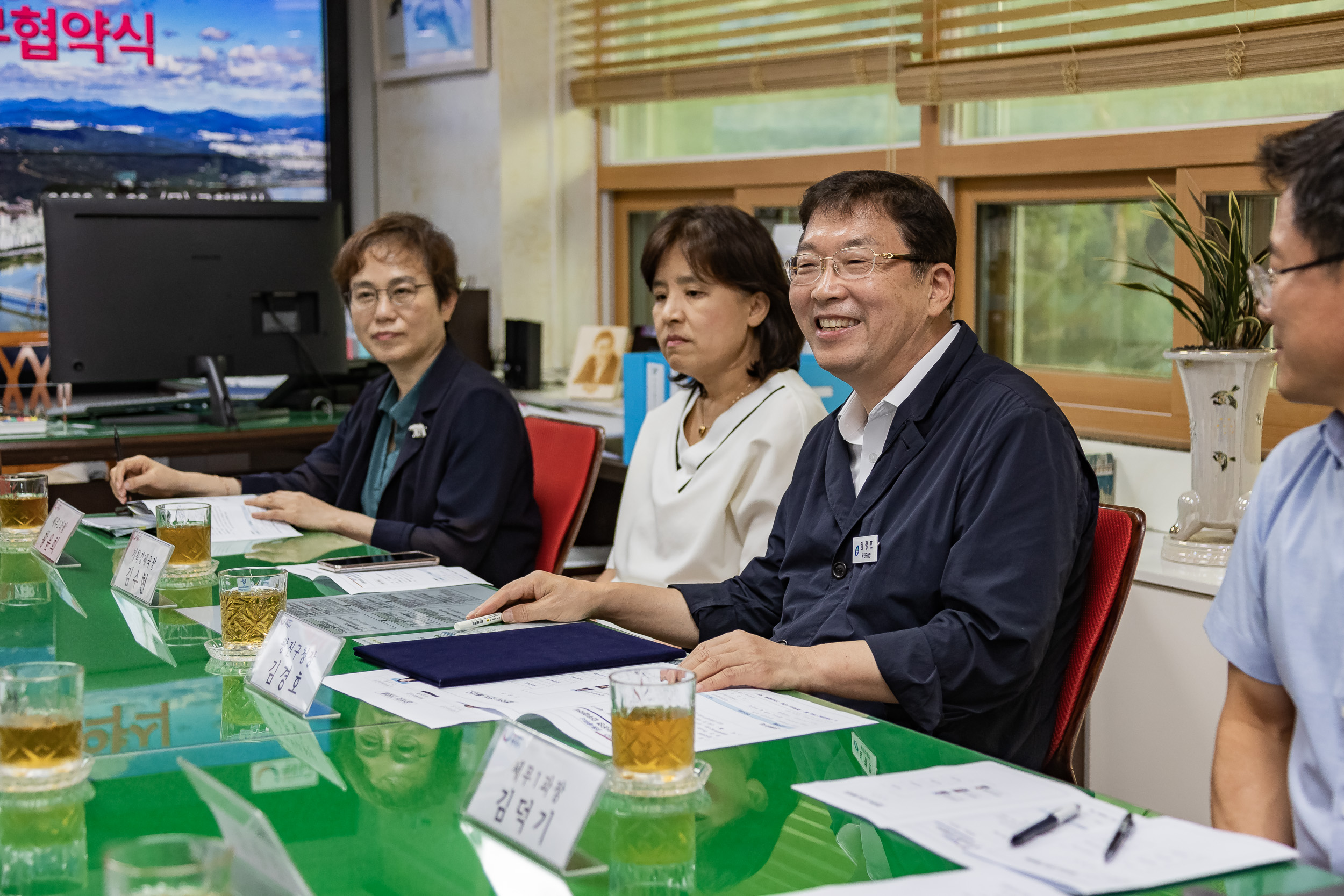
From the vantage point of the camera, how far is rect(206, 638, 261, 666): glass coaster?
1629 mm

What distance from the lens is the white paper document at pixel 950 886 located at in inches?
37.8

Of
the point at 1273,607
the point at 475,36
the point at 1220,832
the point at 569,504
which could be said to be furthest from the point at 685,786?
the point at 475,36

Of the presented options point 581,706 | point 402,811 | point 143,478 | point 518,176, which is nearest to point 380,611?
point 581,706

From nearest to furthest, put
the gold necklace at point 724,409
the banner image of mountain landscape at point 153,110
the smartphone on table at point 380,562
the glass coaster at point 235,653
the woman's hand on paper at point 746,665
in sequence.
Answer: the woman's hand on paper at point 746,665 < the glass coaster at point 235,653 < the smartphone on table at point 380,562 < the gold necklace at point 724,409 < the banner image of mountain landscape at point 153,110

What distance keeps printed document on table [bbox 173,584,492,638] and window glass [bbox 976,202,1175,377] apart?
179 cm

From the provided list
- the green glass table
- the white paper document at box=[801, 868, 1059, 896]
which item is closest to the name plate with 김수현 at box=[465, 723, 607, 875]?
the green glass table

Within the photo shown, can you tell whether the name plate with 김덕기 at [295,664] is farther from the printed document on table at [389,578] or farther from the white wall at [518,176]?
the white wall at [518,176]

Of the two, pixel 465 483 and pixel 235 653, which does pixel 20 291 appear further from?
pixel 235 653

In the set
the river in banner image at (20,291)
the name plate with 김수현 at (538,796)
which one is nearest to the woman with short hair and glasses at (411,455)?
the name plate with 김수현 at (538,796)

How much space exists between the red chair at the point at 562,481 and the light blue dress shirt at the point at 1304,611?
152 cm

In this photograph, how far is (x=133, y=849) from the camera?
0.79 metres

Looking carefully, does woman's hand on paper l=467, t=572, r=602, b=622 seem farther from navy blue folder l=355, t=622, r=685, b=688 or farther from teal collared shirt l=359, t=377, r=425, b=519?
teal collared shirt l=359, t=377, r=425, b=519

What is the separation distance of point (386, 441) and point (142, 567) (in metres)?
0.97

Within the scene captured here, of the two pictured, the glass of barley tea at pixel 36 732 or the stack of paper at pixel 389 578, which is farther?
the stack of paper at pixel 389 578
